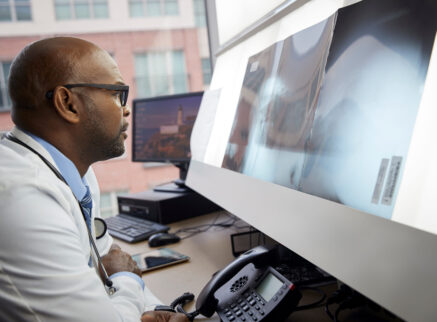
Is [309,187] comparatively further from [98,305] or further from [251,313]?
[98,305]

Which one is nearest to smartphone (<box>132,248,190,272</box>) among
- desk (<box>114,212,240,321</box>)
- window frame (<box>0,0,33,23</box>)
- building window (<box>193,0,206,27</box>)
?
desk (<box>114,212,240,321</box>)

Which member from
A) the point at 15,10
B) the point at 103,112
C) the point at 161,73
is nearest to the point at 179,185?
the point at 103,112

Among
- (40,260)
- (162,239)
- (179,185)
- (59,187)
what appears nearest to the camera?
(40,260)

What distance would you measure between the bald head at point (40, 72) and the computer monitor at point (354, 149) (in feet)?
1.75

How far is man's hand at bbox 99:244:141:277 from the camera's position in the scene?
1075 millimetres

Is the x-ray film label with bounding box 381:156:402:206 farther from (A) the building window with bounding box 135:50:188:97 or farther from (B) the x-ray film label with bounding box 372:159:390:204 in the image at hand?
(A) the building window with bounding box 135:50:188:97

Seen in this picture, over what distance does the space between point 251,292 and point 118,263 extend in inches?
17.8

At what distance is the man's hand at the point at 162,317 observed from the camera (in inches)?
32.7

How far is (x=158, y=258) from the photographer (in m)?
1.25

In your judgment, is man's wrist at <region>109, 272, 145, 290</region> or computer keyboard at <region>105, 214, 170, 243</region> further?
computer keyboard at <region>105, 214, 170, 243</region>

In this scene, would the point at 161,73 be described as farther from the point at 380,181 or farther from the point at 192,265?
the point at 380,181

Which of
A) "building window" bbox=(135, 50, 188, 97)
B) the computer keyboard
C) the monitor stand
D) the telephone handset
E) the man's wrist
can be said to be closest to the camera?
the telephone handset

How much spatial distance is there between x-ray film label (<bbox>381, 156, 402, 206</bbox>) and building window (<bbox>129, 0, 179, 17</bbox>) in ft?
9.44

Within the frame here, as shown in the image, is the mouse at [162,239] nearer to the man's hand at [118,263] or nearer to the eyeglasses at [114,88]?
the man's hand at [118,263]
